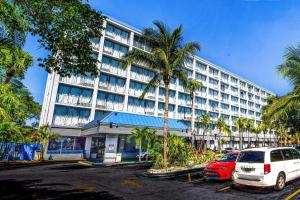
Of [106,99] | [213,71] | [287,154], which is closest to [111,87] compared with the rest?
[106,99]

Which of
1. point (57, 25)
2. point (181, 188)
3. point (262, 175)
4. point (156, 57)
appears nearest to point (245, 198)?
point (262, 175)

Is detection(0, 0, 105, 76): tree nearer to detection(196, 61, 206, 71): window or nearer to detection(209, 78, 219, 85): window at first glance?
detection(196, 61, 206, 71): window

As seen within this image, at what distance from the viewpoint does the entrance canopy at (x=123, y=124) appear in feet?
85.0

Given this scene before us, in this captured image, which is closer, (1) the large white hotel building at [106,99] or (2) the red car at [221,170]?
(2) the red car at [221,170]

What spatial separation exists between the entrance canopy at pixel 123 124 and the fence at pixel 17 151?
7.11m

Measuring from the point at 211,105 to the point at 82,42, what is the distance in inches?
2325

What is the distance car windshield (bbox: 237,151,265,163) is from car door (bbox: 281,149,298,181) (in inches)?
57.8

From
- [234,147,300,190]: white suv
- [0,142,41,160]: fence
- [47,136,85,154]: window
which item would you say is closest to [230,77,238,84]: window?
[47,136,85,154]: window

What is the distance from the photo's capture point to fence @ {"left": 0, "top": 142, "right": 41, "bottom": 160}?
85.4ft

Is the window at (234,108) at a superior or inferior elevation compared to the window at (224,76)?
inferior

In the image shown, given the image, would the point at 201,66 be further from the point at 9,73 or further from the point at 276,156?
the point at 9,73

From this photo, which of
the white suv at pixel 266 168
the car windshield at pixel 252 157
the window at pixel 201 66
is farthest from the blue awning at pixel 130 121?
the window at pixel 201 66

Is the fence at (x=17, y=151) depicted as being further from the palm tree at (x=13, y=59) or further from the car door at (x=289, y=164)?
the car door at (x=289, y=164)

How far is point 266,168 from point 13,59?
9.83 m
